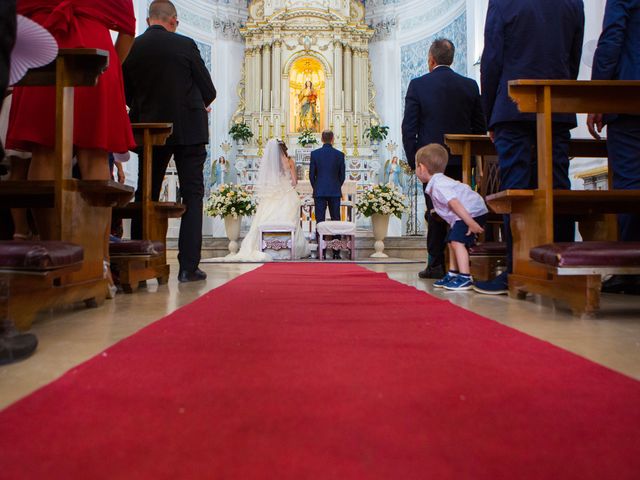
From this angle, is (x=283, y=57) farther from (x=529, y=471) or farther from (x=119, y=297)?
(x=529, y=471)

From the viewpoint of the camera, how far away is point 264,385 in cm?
93

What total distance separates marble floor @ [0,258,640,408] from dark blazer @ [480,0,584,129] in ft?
2.97

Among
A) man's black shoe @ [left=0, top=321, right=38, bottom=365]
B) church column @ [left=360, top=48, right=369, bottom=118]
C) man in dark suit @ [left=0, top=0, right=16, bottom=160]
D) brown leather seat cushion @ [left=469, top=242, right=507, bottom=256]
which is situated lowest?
man's black shoe @ [left=0, top=321, right=38, bottom=365]

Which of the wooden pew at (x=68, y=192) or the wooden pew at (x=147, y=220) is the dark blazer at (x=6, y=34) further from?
the wooden pew at (x=147, y=220)

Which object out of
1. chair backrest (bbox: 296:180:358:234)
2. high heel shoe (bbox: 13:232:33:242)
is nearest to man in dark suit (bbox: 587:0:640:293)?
high heel shoe (bbox: 13:232:33:242)

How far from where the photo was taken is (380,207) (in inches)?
309

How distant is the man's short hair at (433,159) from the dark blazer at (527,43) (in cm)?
46

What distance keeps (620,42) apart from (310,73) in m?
11.5

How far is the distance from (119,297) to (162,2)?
1.83 meters

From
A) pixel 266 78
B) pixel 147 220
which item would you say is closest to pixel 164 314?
pixel 147 220

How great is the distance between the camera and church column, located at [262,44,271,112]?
12906 millimetres

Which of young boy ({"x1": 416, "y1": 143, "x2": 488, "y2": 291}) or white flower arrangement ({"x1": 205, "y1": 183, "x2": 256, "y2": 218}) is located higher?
white flower arrangement ({"x1": 205, "y1": 183, "x2": 256, "y2": 218})

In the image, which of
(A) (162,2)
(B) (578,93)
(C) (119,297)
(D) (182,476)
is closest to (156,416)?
(D) (182,476)

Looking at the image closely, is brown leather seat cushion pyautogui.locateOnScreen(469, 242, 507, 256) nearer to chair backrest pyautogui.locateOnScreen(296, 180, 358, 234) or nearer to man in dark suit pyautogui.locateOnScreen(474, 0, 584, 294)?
man in dark suit pyautogui.locateOnScreen(474, 0, 584, 294)
